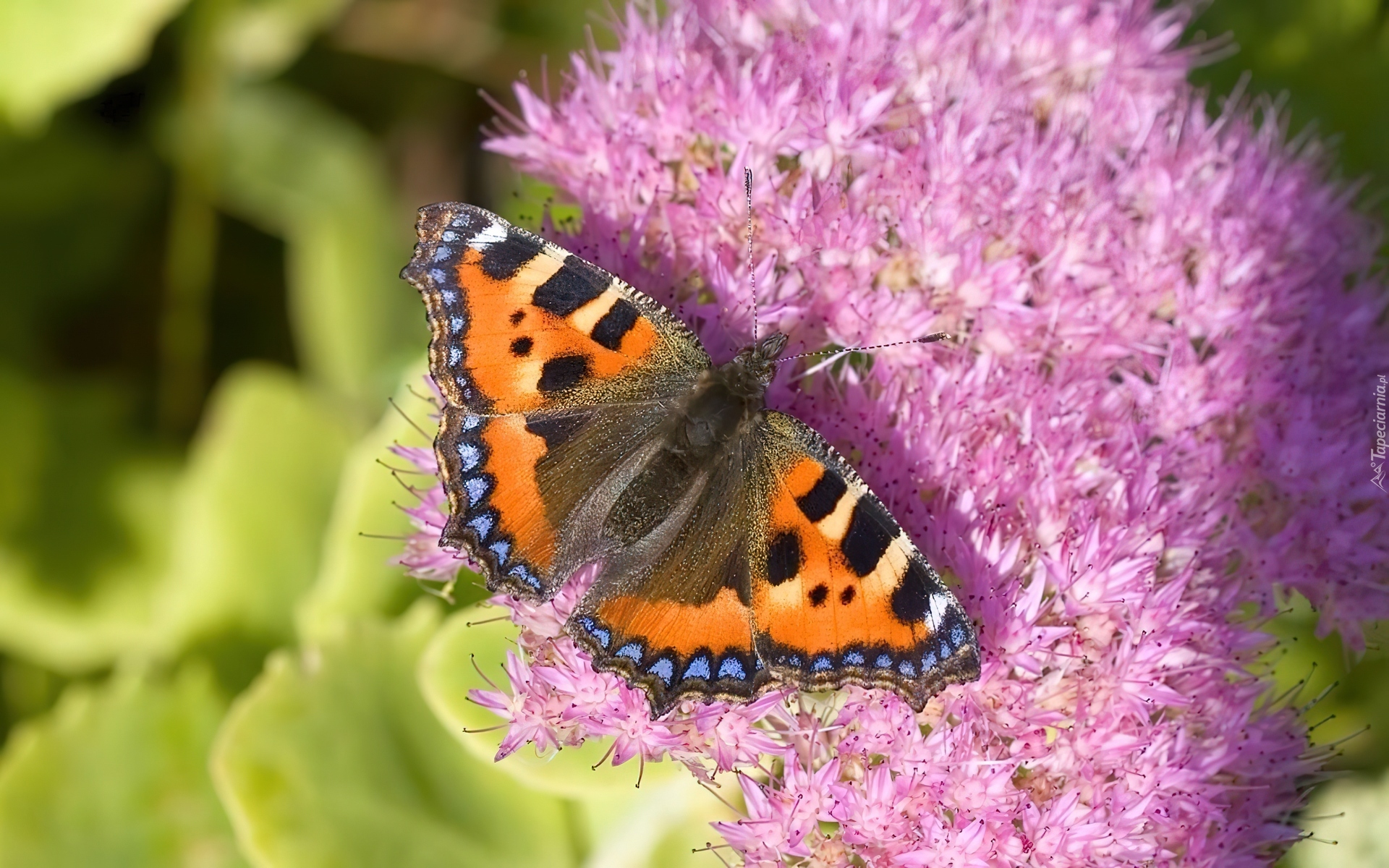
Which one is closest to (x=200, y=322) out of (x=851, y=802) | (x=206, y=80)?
(x=206, y=80)

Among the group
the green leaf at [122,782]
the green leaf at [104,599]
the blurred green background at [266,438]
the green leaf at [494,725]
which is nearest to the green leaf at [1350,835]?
the blurred green background at [266,438]

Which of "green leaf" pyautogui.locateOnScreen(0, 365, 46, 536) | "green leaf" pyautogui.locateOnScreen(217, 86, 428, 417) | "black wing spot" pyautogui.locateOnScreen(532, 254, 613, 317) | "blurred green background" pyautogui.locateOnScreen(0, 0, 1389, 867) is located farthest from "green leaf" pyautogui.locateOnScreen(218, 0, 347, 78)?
"black wing spot" pyautogui.locateOnScreen(532, 254, 613, 317)

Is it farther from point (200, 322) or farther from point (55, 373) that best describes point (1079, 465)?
point (55, 373)

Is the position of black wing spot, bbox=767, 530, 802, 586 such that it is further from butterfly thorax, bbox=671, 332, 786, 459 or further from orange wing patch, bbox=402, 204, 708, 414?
orange wing patch, bbox=402, 204, 708, 414

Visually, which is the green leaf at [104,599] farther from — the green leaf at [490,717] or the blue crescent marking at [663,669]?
the blue crescent marking at [663,669]

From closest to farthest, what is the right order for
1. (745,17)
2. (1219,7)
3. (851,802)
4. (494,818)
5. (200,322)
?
(851,802) → (745,17) → (494,818) → (1219,7) → (200,322)

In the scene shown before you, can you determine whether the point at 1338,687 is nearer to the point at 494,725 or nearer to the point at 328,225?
the point at 494,725

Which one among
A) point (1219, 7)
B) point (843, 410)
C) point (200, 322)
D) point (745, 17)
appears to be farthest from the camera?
point (200, 322)
